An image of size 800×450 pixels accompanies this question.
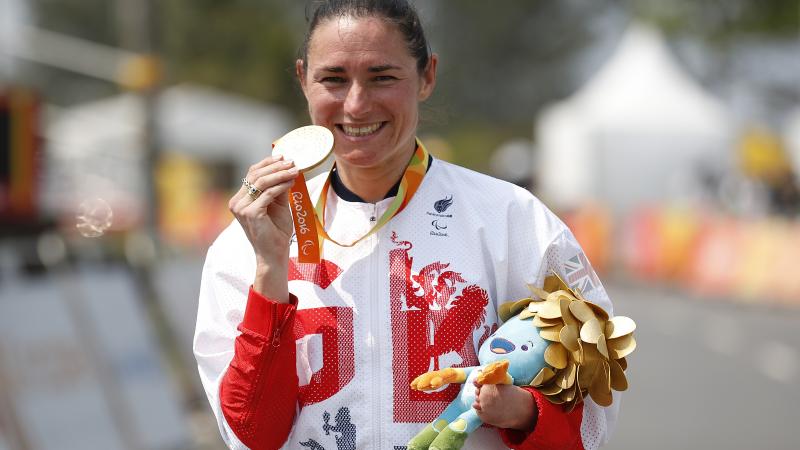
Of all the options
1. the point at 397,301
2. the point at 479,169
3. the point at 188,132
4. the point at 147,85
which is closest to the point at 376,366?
the point at 397,301

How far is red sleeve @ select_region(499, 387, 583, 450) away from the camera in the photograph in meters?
2.75

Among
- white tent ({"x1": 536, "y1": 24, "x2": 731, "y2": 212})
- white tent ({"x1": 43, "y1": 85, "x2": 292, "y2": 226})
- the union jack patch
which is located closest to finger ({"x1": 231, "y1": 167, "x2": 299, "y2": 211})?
the union jack patch

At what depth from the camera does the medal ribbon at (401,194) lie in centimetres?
292

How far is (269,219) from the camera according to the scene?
2748 mm

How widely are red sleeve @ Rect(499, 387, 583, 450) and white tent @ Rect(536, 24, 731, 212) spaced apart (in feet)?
86.4

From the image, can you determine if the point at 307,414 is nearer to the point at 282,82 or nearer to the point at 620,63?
the point at 620,63

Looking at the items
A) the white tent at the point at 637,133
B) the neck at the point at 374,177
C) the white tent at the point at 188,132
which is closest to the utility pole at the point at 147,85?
the neck at the point at 374,177

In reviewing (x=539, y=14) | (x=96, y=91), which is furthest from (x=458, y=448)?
(x=96, y=91)

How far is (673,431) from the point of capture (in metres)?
9.47

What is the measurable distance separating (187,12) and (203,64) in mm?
2965

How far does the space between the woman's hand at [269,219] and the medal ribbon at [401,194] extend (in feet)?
0.38

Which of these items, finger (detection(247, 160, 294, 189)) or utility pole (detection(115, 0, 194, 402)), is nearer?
finger (detection(247, 160, 294, 189))

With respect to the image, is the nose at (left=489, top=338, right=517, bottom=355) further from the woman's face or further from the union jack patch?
the woman's face

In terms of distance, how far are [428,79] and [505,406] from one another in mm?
801
